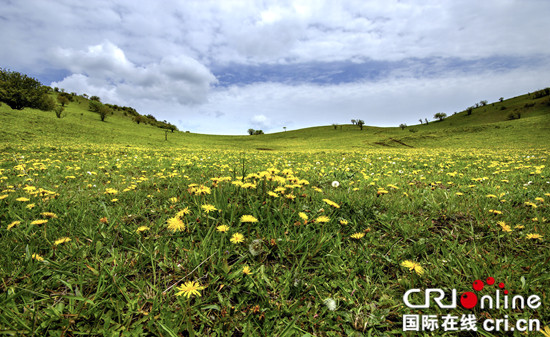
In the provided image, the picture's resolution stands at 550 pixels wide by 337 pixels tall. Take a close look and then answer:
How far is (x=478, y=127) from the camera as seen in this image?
44.4m

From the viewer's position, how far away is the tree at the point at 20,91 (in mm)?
36944

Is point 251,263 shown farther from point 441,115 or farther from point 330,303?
point 441,115

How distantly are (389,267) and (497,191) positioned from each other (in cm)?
362

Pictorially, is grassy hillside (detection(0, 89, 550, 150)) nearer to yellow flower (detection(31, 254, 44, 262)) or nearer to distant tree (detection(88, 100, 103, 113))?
distant tree (detection(88, 100, 103, 113))

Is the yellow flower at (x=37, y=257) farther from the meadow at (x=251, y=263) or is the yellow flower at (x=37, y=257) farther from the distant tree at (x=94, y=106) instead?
the distant tree at (x=94, y=106)

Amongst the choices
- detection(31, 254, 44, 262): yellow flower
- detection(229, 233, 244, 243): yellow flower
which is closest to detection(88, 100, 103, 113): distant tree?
detection(31, 254, 44, 262): yellow flower

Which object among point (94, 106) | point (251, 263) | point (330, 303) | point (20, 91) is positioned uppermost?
point (94, 106)

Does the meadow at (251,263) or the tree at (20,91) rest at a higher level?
the tree at (20,91)

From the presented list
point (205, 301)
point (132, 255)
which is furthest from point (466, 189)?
point (132, 255)

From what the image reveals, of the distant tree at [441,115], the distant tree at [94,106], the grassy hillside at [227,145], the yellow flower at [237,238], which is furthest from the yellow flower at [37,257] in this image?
the distant tree at [441,115]

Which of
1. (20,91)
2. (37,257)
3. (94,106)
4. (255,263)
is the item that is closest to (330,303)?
(255,263)

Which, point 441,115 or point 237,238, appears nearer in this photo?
point 237,238

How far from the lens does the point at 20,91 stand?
37.7 m

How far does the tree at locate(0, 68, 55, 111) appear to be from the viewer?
121 ft
